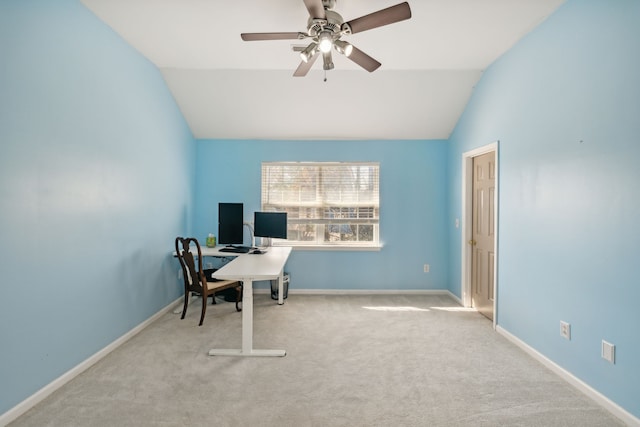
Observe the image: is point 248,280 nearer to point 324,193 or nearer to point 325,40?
point 325,40

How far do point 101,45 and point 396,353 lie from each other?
143 inches

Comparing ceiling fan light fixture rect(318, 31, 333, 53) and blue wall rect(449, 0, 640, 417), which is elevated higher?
ceiling fan light fixture rect(318, 31, 333, 53)

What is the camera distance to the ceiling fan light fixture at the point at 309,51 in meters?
2.29

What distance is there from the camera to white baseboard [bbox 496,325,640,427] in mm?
1982

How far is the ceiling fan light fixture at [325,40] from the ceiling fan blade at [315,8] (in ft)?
0.35

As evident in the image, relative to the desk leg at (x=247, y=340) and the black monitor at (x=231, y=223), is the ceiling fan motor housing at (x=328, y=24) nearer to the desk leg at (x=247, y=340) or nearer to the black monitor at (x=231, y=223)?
the desk leg at (x=247, y=340)

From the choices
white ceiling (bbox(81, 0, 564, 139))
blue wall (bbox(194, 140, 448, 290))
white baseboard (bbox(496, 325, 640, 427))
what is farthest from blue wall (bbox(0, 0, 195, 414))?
white baseboard (bbox(496, 325, 640, 427))

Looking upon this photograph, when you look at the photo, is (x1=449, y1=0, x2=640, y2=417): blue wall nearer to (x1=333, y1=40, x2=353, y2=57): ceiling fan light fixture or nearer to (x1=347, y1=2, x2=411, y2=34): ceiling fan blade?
(x1=347, y1=2, x2=411, y2=34): ceiling fan blade

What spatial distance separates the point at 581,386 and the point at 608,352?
372 mm

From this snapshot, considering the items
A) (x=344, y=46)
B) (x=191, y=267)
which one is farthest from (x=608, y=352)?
(x=191, y=267)

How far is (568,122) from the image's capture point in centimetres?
248

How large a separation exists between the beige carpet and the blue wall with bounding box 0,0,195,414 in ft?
1.20

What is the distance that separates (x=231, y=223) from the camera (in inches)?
174

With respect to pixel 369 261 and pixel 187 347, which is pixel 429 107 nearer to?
pixel 369 261
